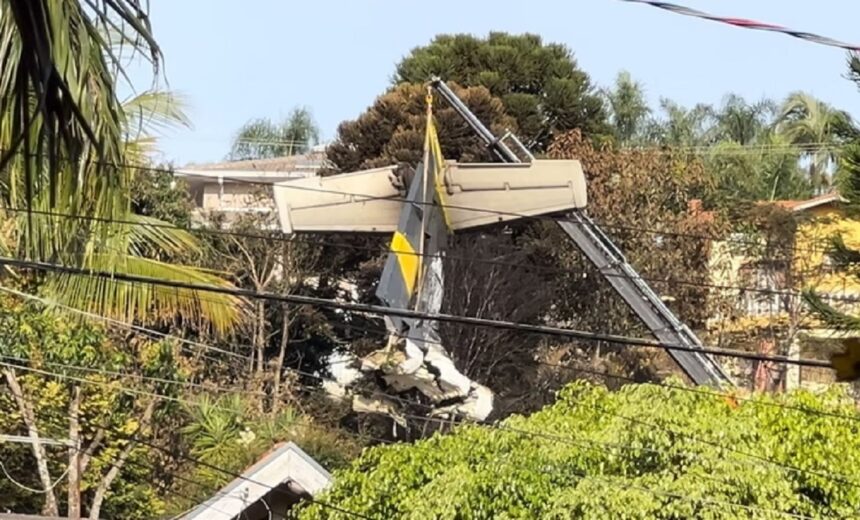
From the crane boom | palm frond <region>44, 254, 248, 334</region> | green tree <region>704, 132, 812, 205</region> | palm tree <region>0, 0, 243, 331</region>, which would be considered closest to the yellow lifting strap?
the crane boom

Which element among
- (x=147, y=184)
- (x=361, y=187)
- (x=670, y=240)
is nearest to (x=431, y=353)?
(x=361, y=187)

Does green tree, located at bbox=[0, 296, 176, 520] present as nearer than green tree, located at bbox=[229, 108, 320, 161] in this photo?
Yes

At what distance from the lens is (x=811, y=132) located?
35.5 metres

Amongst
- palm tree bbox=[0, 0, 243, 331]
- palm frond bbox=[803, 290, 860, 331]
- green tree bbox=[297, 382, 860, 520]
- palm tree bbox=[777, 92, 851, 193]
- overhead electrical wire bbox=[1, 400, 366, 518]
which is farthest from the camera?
palm tree bbox=[777, 92, 851, 193]

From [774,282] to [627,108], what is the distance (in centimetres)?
988

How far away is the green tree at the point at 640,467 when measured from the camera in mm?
11477

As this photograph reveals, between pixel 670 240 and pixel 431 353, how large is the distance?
33.2 ft

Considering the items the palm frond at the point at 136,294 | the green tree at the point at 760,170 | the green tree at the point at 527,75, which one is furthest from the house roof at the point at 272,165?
the palm frond at the point at 136,294

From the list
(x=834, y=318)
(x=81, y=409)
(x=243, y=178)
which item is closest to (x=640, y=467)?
(x=834, y=318)

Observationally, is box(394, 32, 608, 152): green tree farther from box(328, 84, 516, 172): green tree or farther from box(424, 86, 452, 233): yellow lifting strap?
box(424, 86, 452, 233): yellow lifting strap

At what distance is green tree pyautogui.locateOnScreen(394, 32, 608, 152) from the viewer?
29172 millimetres

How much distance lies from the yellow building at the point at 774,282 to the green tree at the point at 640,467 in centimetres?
1270

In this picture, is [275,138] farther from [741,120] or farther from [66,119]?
[66,119]

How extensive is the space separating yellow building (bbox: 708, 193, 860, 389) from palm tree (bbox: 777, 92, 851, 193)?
21.1 ft
